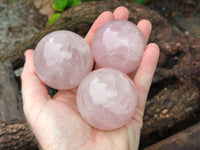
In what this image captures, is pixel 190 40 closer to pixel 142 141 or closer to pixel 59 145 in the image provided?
pixel 142 141

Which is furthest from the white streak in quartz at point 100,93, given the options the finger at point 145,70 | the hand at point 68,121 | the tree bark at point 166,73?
the tree bark at point 166,73

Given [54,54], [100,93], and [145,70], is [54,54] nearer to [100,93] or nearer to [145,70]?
[100,93]

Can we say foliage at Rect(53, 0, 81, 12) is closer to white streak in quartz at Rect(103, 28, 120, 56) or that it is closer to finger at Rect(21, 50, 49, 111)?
white streak in quartz at Rect(103, 28, 120, 56)

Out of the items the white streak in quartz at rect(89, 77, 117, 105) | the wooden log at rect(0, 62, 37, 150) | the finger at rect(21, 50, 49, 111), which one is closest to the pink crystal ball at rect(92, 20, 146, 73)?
the white streak in quartz at rect(89, 77, 117, 105)

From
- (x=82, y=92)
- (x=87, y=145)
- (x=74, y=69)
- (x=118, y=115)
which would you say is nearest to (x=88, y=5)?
(x=74, y=69)

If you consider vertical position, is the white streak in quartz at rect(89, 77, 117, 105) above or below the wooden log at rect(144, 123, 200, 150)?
above

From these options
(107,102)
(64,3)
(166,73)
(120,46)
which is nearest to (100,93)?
(107,102)

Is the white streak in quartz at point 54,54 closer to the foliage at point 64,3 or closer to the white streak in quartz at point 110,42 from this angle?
the white streak in quartz at point 110,42
